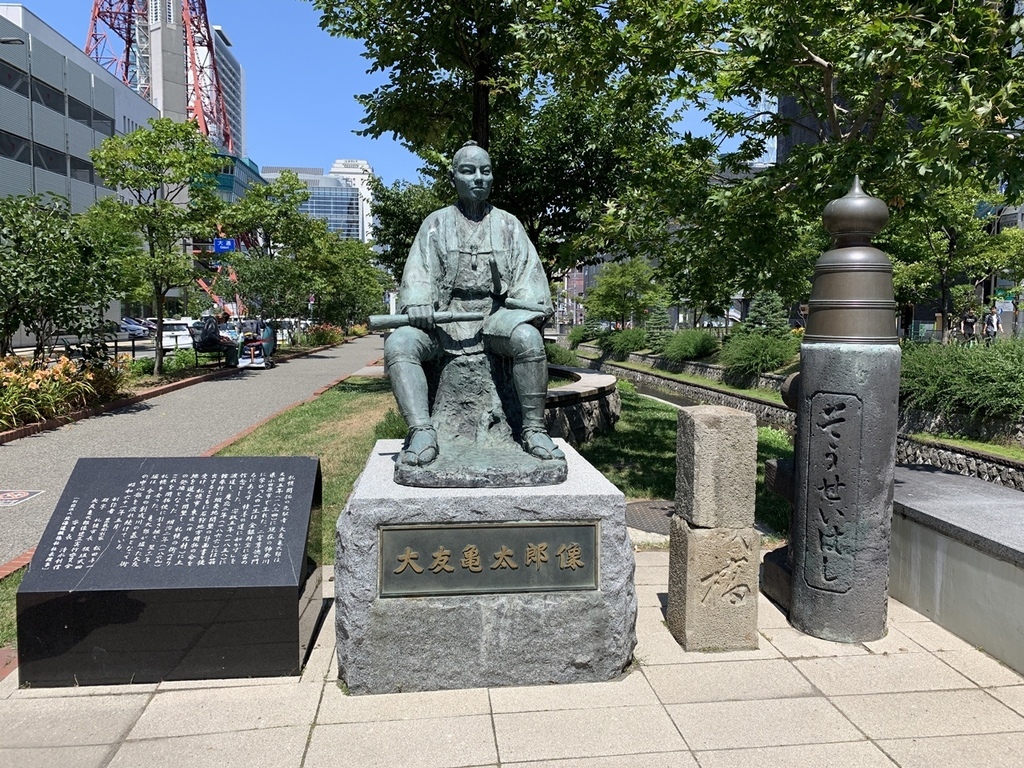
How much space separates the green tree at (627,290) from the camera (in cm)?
3084

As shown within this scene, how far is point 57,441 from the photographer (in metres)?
9.32

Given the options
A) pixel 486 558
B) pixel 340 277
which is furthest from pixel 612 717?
pixel 340 277

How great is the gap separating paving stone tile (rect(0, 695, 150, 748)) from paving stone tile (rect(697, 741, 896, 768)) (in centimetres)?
252

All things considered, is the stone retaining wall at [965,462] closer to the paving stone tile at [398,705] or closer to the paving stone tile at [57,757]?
the paving stone tile at [398,705]

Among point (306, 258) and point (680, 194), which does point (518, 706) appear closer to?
point (680, 194)

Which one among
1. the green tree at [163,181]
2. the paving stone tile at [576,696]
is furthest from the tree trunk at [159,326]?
the paving stone tile at [576,696]

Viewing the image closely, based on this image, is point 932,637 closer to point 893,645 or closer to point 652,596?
point 893,645

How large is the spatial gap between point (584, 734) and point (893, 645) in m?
2.00

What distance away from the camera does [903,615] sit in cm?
431

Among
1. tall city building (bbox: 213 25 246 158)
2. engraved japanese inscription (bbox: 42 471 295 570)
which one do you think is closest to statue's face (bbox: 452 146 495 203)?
engraved japanese inscription (bbox: 42 471 295 570)

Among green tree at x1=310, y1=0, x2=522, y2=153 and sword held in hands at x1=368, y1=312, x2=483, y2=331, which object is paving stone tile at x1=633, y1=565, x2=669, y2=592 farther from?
green tree at x1=310, y1=0, x2=522, y2=153

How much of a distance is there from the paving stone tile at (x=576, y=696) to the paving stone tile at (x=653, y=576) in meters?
1.36

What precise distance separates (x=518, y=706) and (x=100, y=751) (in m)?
1.77

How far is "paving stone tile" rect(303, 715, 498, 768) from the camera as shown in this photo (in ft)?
9.19
